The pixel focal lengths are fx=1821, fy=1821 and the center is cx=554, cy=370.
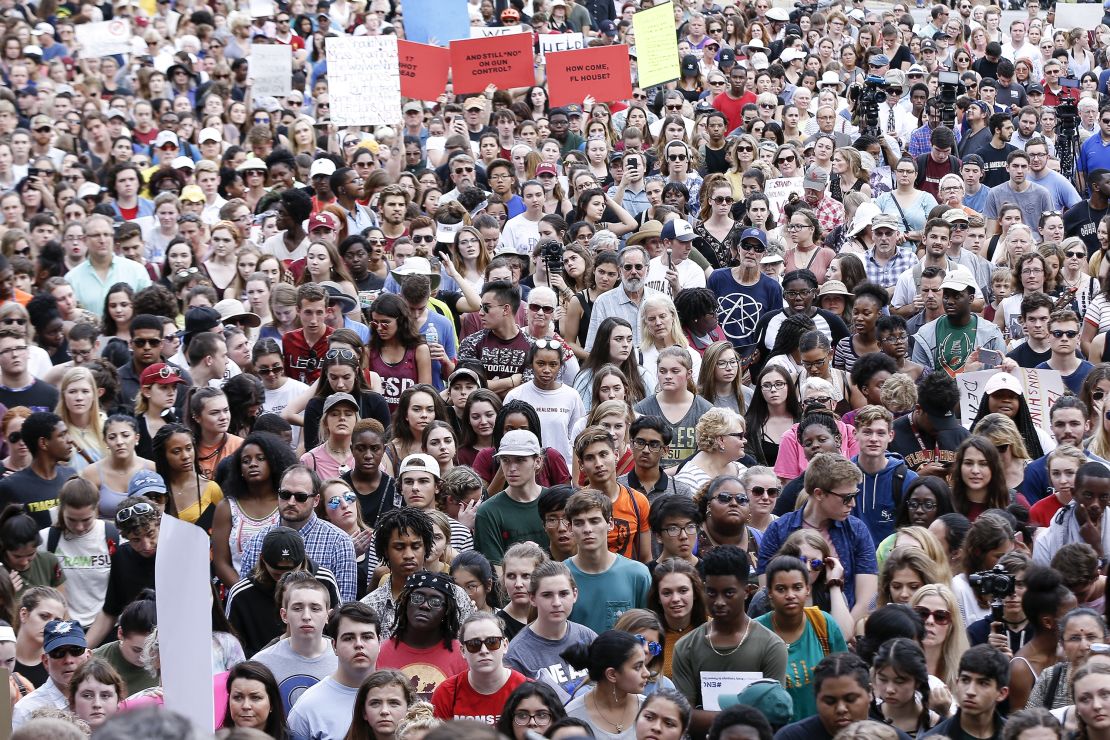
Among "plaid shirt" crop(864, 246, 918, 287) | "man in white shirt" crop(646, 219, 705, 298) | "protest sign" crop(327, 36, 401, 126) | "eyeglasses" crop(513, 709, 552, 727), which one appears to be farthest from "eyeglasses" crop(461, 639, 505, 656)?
"protest sign" crop(327, 36, 401, 126)

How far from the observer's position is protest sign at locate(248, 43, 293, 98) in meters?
17.8

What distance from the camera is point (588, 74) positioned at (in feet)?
56.5

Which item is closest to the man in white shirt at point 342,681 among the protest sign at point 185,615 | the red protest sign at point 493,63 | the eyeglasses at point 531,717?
the eyeglasses at point 531,717

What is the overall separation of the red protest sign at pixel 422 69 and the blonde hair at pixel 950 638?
10913 mm

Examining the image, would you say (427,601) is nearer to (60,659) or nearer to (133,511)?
(60,659)

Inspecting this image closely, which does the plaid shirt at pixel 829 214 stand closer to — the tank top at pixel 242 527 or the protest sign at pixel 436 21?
the protest sign at pixel 436 21

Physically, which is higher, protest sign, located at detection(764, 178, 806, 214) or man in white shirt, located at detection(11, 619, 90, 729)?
protest sign, located at detection(764, 178, 806, 214)

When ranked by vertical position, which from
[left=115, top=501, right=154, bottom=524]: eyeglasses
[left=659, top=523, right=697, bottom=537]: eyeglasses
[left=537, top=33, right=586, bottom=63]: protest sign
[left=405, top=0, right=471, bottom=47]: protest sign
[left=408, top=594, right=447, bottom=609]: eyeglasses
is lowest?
[left=408, top=594, right=447, bottom=609]: eyeglasses

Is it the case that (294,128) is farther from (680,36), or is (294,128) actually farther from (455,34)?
(680,36)

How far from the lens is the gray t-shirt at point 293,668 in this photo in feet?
Result: 23.1

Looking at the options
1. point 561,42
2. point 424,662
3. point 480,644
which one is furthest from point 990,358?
point 561,42

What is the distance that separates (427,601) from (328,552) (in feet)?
3.50

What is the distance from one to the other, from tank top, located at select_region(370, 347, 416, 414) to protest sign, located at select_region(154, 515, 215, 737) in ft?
18.6

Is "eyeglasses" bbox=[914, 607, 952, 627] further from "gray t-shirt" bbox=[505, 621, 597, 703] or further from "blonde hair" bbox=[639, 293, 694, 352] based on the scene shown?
"blonde hair" bbox=[639, 293, 694, 352]
